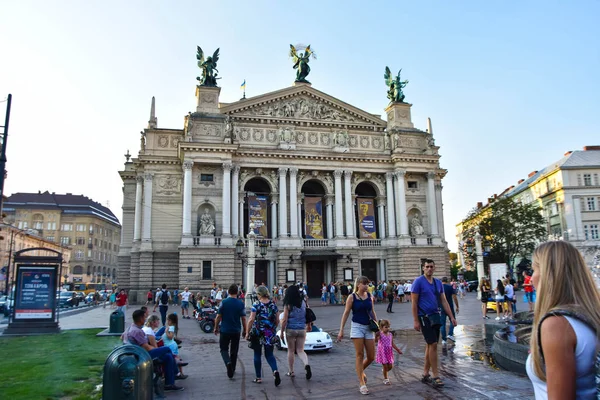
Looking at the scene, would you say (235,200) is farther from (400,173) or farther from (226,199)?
(400,173)

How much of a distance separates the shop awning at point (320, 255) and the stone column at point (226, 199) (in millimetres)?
7317

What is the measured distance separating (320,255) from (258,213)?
7.04 m

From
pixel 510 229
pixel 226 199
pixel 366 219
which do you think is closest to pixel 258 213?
pixel 226 199

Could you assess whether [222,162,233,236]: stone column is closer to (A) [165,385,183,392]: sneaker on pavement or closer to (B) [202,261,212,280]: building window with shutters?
(B) [202,261,212,280]: building window with shutters

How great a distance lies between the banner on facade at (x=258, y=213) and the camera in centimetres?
4341

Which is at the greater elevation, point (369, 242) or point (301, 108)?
point (301, 108)

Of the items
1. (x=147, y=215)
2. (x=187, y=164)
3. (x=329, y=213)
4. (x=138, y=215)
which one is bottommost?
(x=147, y=215)

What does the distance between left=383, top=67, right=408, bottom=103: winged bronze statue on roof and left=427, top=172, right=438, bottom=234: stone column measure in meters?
8.89

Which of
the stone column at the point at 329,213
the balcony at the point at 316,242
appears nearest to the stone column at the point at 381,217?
the stone column at the point at 329,213

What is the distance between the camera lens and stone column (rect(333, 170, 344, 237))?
44.8 m

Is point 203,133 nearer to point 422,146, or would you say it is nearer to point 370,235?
point 370,235

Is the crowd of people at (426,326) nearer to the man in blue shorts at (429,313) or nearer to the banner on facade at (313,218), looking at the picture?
the man in blue shorts at (429,313)

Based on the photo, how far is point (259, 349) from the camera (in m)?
9.54

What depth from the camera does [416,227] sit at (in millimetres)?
46656
